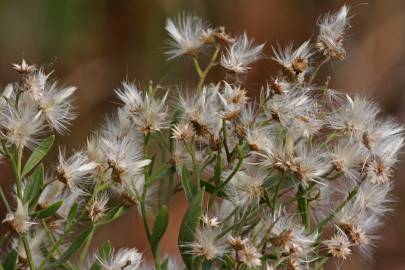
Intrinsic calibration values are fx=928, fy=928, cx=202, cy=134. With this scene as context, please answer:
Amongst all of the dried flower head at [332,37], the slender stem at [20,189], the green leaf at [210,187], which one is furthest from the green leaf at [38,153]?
the dried flower head at [332,37]

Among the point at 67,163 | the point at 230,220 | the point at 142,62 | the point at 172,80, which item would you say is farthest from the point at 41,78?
the point at 142,62

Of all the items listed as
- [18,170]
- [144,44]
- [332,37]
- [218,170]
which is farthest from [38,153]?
[144,44]

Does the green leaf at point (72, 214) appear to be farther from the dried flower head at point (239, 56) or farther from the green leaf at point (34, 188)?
the dried flower head at point (239, 56)

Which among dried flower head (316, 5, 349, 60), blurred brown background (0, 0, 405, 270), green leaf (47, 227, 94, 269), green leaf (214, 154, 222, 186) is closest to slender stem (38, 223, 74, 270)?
green leaf (47, 227, 94, 269)

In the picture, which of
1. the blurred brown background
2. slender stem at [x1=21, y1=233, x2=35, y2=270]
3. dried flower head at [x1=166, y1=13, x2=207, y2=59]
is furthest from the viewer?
the blurred brown background

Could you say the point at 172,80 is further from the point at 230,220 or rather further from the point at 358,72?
the point at 230,220

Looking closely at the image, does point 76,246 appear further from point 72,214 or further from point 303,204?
point 303,204

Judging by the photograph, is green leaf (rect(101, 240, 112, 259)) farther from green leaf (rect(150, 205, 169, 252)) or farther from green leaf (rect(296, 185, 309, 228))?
green leaf (rect(296, 185, 309, 228))
